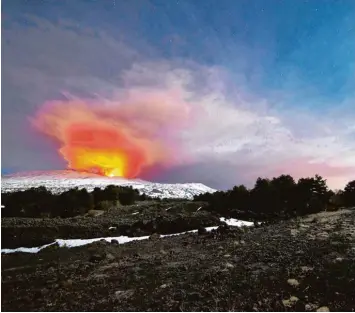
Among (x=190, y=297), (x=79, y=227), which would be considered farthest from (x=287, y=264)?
(x=79, y=227)

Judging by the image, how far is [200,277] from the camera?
19.9 feet

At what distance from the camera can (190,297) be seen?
5.29 metres

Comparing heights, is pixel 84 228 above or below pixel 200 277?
above

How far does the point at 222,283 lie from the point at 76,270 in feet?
9.22

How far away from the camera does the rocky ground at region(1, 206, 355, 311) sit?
202 inches

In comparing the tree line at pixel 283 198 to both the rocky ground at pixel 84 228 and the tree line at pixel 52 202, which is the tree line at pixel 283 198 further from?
the tree line at pixel 52 202

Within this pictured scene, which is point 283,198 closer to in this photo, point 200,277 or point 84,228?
point 84,228

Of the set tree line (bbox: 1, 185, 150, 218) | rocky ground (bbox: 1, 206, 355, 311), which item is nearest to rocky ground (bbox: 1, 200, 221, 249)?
tree line (bbox: 1, 185, 150, 218)

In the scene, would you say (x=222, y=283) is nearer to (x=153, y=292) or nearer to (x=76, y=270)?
(x=153, y=292)

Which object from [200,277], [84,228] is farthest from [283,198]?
[200,277]

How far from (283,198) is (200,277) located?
457 inches

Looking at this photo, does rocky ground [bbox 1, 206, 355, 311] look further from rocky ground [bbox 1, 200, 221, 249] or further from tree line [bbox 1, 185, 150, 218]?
tree line [bbox 1, 185, 150, 218]

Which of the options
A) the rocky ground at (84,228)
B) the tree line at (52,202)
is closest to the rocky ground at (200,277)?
the rocky ground at (84,228)

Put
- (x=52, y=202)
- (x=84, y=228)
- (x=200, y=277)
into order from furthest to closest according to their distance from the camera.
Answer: (x=52, y=202), (x=84, y=228), (x=200, y=277)
